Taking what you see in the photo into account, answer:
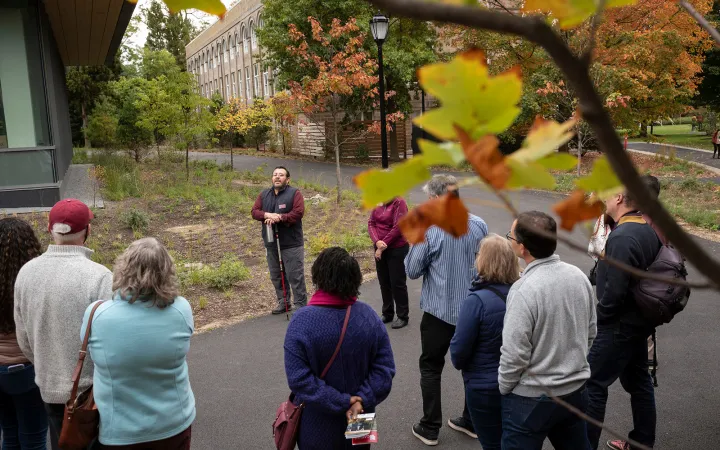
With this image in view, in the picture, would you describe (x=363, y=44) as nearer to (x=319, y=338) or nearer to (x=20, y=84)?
(x=20, y=84)

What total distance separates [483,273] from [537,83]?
21.0m

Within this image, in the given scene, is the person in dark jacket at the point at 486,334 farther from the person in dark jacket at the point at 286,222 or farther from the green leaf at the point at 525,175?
the person in dark jacket at the point at 286,222

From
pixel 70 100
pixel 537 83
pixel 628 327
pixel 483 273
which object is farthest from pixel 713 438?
pixel 70 100

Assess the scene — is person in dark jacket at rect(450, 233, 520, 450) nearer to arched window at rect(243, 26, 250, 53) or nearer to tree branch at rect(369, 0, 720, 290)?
tree branch at rect(369, 0, 720, 290)

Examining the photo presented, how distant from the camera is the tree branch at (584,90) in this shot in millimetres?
590

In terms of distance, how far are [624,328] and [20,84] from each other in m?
13.4

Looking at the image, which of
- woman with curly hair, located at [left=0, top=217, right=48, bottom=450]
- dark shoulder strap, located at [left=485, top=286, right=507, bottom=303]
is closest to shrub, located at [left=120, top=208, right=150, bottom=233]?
woman with curly hair, located at [left=0, top=217, right=48, bottom=450]

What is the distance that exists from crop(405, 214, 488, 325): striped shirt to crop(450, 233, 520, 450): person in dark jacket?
2.87 feet

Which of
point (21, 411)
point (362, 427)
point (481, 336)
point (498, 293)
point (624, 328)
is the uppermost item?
point (498, 293)

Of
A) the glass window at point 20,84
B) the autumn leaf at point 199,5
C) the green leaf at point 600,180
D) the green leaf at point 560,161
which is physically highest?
the glass window at point 20,84

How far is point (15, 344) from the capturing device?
3645 millimetres

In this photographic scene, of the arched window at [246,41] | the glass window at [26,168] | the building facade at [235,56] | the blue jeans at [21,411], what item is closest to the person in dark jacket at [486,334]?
the blue jeans at [21,411]

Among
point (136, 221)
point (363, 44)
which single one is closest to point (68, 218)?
point (136, 221)

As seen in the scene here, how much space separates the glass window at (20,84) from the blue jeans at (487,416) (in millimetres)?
12549
